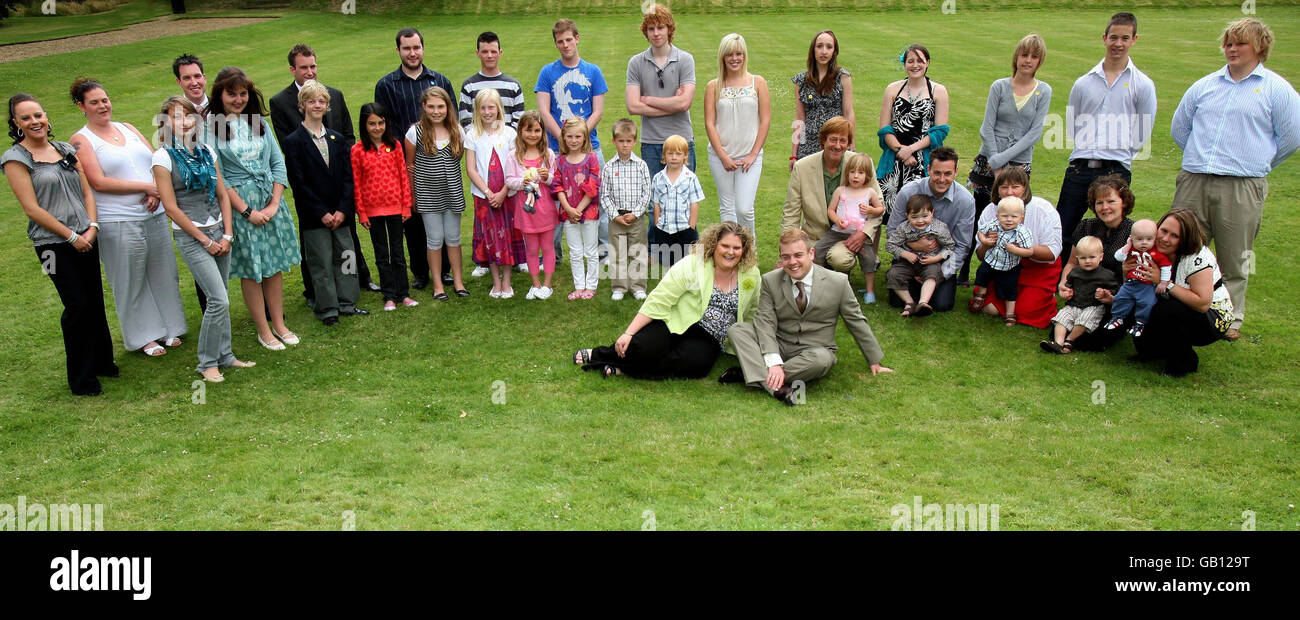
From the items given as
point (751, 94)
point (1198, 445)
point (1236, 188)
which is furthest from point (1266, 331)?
point (751, 94)

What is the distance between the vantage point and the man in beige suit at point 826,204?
8.23 meters

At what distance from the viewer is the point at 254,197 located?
7371 mm

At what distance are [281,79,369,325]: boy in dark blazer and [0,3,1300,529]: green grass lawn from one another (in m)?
0.44

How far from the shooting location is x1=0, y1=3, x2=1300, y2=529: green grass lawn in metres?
5.04

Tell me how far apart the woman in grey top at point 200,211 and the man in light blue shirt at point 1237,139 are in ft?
26.4

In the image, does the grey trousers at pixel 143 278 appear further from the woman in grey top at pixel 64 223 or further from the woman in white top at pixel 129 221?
the woman in grey top at pixel 64 223

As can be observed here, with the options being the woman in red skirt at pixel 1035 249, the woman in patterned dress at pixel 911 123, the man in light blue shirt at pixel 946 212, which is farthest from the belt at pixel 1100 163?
the woman in patterned dress at pixel 911 123

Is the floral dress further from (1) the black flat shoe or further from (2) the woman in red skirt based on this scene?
(1) the black flat shoe

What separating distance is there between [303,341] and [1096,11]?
32.3 metres

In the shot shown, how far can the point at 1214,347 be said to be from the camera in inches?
290

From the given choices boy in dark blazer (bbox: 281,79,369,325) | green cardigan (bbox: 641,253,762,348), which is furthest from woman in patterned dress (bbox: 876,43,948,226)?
boy in dark blazer (bbox: 281,79,369,325)

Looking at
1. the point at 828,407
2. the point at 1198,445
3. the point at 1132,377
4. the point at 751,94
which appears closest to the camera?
the point at 1198,445

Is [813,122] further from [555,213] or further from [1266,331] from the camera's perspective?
[1266,331]

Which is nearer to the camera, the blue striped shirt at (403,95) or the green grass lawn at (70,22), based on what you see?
the blue striped shirt at (403,95)
